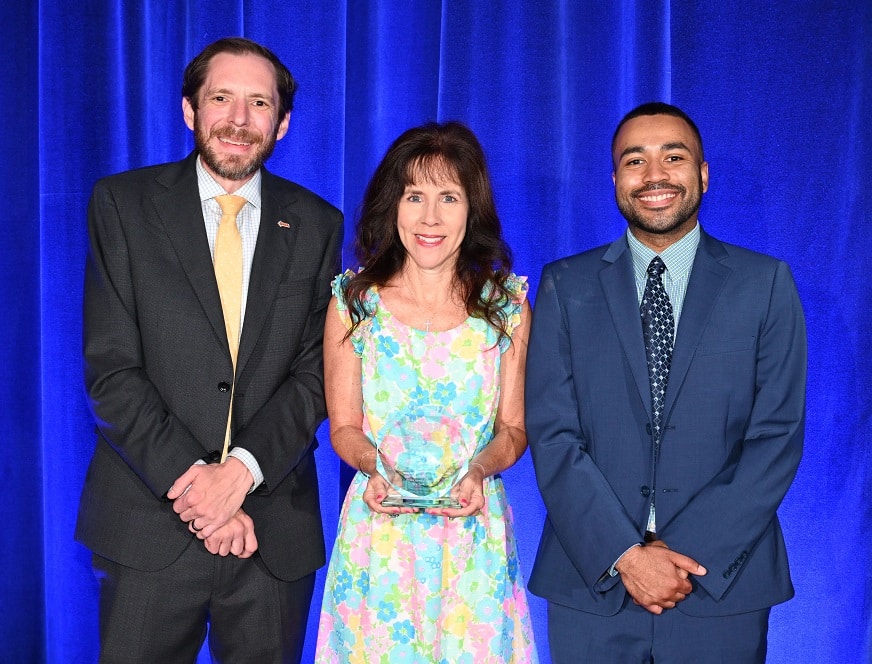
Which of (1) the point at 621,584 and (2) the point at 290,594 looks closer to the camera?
(1) the point at 621,584

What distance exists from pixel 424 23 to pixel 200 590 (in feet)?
6.12

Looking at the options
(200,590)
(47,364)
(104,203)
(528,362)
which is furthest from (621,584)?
(47,364)

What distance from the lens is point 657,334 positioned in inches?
82.8

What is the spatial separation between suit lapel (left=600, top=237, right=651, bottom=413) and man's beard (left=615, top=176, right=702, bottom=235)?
8cm

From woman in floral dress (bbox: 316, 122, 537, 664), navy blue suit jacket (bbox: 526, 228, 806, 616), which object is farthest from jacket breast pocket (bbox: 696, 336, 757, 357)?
woman in floral dress (bbox: 316, 122, 537, 664)

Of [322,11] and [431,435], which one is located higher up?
[322,11]

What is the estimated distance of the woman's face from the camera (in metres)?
2.21

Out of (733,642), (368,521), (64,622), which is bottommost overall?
(64,622)

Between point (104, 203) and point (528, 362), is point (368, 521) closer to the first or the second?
point (528, 362)

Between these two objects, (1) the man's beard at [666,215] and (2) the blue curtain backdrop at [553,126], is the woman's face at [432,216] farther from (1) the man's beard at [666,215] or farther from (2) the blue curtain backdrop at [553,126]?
(2) the blue curtain backdrop at [553,126]

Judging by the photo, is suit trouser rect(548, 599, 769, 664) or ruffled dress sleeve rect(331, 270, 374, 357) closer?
suit trouser rect(548, 599, 769, 664)

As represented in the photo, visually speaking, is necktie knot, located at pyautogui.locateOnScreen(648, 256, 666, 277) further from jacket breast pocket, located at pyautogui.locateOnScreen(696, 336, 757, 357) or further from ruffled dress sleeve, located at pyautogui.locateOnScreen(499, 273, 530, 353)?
ruffled dress sleeve, located at pyautogui.locateOnScreen(499, 273, 530, 353)

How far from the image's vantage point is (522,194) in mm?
3049

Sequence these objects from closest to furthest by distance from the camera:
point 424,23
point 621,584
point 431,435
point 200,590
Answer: point 431,435 < point 621,584 < point 200,590 < point 424,23
